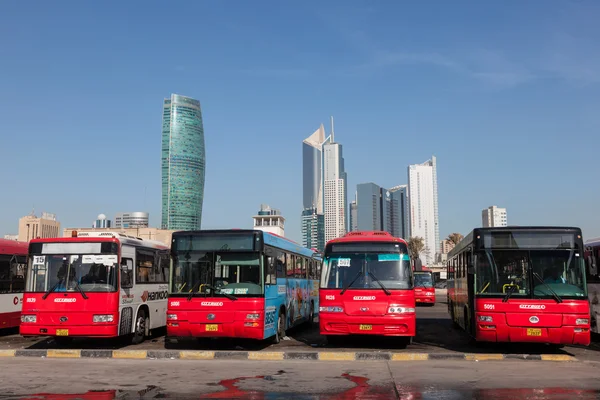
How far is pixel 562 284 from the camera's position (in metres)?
13.0

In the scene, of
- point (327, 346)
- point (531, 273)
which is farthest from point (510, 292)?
point (327, 346)

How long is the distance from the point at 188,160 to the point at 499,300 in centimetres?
19117

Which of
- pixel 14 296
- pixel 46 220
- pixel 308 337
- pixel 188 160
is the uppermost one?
pixel 188 160

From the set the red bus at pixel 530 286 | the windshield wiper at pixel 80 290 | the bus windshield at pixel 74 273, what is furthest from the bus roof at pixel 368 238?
the windshield wiper at pixel 80 290

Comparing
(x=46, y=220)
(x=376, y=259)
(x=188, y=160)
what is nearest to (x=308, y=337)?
(x=376, y=259)

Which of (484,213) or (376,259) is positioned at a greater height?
(484,213)

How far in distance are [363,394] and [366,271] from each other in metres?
5.35

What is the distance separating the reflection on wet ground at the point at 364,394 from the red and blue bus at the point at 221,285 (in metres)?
4.13

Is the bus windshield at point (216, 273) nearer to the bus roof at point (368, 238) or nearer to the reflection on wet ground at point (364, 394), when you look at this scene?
the bus roof at point (368, 238)

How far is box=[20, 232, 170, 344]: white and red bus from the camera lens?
13.9 meters

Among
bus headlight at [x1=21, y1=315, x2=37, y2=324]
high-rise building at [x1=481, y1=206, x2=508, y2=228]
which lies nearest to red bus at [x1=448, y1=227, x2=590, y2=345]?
bus headlight at [x1=21, y1=315, x2=37, y2=324]

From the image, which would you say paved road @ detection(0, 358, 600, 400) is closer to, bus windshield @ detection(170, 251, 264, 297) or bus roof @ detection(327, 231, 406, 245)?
bus windshield @ detection(170, 251, 264, 297)

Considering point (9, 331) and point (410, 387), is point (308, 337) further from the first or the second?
point (9, 331)

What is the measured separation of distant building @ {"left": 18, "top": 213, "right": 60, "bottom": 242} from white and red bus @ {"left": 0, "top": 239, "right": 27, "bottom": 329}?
138 metres
